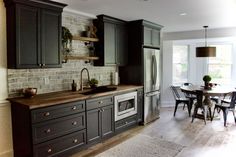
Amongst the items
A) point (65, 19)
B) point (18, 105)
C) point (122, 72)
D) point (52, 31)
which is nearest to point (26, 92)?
point (18, 105)

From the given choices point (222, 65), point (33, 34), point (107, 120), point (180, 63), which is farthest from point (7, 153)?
point (222, 65)

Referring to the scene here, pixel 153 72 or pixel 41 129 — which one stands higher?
pixel 153 72

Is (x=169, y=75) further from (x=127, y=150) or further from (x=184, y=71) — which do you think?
(x=127, y=150)

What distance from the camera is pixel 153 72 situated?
534 centimetres

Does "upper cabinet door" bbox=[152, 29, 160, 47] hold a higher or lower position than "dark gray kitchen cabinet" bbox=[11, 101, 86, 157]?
higher

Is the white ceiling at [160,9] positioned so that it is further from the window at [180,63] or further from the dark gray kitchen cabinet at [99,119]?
the window at [180,63]

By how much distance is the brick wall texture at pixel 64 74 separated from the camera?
3328mm

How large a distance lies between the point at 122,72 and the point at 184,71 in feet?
11.3

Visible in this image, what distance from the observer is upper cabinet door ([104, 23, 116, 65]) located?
15.0ft

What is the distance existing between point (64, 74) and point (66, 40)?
68cm

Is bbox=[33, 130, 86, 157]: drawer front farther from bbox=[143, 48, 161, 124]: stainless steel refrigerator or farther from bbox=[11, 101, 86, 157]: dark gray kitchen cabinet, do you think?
bbox=[143, 48, 161, 124]: stainless steel refrigerator

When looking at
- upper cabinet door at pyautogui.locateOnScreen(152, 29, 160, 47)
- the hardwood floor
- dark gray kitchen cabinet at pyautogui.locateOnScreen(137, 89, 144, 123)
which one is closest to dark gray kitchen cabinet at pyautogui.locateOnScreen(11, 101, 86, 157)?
the hardwood floor

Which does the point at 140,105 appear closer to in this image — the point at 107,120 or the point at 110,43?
the point at 107,120

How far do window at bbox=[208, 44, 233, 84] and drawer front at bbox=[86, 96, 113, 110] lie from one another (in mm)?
5518
